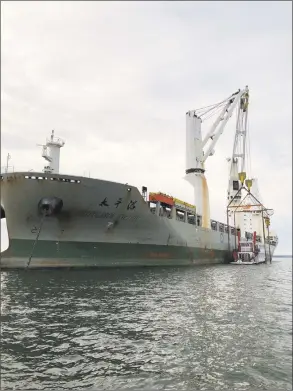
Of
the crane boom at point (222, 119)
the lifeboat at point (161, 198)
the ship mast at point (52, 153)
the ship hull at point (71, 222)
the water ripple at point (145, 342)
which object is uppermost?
the crane boom at point (222, 119)

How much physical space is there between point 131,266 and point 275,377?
24.8 metres

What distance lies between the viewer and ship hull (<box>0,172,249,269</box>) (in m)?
26.8

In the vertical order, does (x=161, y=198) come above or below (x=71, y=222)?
above

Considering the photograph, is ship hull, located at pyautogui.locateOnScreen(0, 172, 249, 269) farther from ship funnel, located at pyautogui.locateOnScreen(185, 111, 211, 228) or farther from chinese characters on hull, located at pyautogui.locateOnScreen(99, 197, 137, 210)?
ship funnel, located at pyautogui.locateOnScreen(185, 111, 211, 228)

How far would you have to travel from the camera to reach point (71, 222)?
27.6m

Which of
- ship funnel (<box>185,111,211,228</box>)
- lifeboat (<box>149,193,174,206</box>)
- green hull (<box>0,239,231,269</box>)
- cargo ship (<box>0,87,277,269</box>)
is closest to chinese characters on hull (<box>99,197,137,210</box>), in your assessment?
cargo ship (<box>0,87,277,269</box>)

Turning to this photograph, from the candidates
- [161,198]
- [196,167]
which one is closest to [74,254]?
[161,198]

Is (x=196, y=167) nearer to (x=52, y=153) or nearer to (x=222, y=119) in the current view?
(x=222, y=119)

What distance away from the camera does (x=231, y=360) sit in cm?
699

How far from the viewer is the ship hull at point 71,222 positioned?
1057 inches

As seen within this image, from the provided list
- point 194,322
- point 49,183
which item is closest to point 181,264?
point 49,183

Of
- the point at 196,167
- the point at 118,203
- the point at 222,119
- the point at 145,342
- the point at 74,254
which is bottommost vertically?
the point at 145,342

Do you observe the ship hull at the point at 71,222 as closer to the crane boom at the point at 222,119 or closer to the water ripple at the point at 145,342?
the water ripple at the point at 145,342

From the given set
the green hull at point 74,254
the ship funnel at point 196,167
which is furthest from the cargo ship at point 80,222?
the ship funnel at point 196,167
